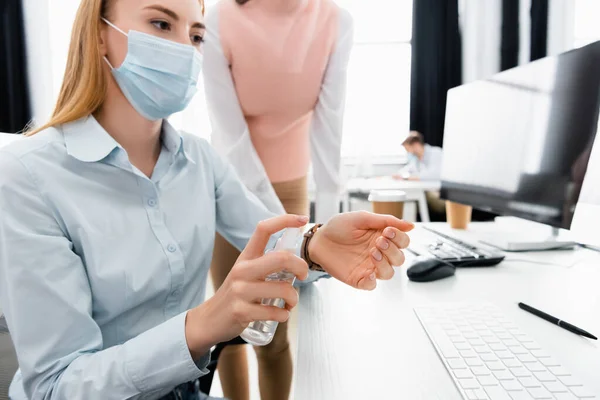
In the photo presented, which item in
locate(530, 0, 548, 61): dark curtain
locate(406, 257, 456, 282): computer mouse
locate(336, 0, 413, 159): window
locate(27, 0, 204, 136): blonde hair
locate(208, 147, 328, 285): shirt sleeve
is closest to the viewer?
locate(27, 0, 204, 136): blonde hair

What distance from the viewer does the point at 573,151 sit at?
0.91 meters

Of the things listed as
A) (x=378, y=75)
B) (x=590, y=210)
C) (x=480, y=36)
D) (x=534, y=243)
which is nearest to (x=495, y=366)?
(x=534, y=243)

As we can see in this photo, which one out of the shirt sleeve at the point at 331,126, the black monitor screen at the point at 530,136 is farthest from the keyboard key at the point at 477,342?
the shirt sleeve at the point at 331,126

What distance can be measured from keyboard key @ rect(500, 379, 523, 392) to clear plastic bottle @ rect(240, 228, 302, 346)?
0.85 feet

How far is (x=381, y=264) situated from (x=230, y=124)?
0.79 meters

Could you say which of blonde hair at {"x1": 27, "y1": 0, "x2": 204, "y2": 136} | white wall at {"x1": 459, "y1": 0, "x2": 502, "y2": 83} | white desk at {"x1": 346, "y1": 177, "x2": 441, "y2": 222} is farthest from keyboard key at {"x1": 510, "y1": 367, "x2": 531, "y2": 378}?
white wall at {"x1": 459, "y1": 0, "x2": 502, "y2": 83}

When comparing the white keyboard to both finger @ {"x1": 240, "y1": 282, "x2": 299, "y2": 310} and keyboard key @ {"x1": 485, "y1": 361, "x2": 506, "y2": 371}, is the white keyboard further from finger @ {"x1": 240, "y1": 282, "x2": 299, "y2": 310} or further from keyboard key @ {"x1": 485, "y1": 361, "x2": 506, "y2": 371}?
finger @ {"x1": 240, "y1": 282, "x2": 299, "y2": 310}

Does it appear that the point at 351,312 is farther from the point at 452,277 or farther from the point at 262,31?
the point at 262,31

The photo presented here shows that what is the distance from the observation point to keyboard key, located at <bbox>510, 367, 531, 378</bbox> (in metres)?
0.50

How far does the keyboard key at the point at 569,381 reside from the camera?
477 millimetres

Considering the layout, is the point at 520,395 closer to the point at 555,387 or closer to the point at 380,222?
the point at 555,387

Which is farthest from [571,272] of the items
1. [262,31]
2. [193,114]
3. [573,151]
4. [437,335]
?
[193,114]

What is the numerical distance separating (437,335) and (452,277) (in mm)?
317

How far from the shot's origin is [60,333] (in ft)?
1.90
